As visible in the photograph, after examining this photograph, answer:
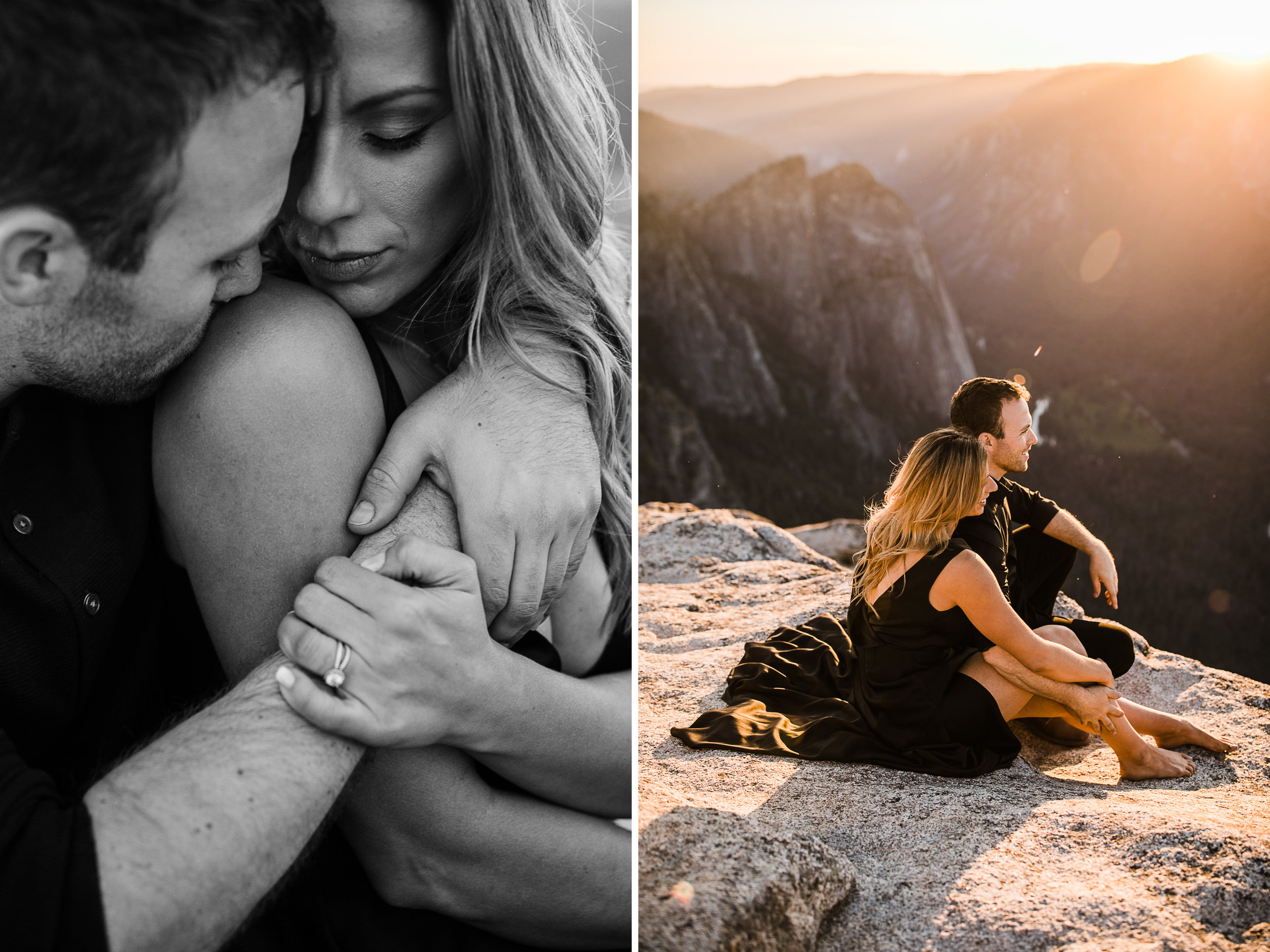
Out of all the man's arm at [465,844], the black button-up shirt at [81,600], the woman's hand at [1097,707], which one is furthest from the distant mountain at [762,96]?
the man's arm at [465,844]

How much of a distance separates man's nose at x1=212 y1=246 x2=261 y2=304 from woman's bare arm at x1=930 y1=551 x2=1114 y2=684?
6.68 ft

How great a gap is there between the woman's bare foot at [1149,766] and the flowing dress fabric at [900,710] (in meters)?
0.33

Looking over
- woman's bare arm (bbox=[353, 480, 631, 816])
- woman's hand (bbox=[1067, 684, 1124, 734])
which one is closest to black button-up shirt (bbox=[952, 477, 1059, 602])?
woman's hand (bbox=[1067, 684, 1124, 734])

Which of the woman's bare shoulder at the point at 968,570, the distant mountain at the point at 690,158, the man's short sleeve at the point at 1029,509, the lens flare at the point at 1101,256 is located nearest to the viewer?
the woman's bare shoulder at the point at 968,570

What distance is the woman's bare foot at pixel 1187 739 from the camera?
2.77m

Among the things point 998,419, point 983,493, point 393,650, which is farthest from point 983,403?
point 393,650

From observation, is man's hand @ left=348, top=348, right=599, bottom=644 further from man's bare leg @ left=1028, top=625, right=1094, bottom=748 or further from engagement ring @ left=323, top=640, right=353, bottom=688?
man's bare leg @ left=1028, top=625, right=1094, bottom=748

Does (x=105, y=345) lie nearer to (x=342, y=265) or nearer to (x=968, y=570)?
(x=342, y=265)

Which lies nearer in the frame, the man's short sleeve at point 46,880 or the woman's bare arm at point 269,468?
the man's short sleeve at point 46,880

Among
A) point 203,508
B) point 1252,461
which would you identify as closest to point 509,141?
point 203,508

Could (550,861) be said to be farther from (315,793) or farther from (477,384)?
(477,384)

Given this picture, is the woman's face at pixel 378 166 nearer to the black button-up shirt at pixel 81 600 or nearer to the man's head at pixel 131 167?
the man's head at pixel 131 167

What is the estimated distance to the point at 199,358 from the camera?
120 cm

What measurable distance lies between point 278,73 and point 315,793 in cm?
89
